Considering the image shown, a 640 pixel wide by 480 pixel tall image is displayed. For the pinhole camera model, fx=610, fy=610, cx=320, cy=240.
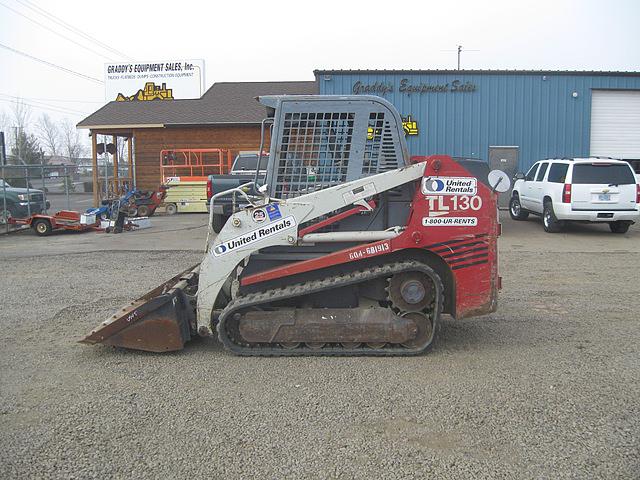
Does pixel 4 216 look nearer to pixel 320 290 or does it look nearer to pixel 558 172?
pixel 320 290

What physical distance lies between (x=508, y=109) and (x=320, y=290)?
1633cm

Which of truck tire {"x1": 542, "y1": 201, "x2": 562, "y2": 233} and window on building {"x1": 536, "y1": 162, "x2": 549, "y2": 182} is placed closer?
truck tire {"x1": 542, "y1": 201, "x2": 562, "y2": 233}

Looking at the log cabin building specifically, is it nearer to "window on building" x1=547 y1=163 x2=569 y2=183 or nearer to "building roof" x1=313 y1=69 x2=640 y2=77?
"building roof" x1=313 y1=69 x2=640 y2=77

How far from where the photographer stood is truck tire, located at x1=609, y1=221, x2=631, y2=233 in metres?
14.7

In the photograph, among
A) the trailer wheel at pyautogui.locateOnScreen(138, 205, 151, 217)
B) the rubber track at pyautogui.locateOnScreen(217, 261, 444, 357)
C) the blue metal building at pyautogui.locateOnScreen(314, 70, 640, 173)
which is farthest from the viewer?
the trailer wheel at pyautogui.locateOnScreen(138, 205, 151, 217)

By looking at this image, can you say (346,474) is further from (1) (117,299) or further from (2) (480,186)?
(1) (117,299)

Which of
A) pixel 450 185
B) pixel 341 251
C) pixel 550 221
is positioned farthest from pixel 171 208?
pixel 450 185

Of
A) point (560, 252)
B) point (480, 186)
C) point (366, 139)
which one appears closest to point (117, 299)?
point (366, 139)

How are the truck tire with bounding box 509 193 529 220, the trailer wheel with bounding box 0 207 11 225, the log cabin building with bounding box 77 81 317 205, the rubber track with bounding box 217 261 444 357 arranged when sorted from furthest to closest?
the log cabin building with bounding box 77 81 317 205, the truck tire with bounding box 509 193 529 220, the trailer wheel with bounding box 0 207 11 225, the rubber track with bounding box 217 261 444 357

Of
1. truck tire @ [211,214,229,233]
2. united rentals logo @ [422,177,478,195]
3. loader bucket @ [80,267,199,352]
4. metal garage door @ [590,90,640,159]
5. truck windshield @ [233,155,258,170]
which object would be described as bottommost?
loader bucket @ [80,267,199,352]

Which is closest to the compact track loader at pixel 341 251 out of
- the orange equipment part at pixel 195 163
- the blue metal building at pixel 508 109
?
the blue metal building at pixel 508 109

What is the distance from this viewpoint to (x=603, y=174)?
14102 mm

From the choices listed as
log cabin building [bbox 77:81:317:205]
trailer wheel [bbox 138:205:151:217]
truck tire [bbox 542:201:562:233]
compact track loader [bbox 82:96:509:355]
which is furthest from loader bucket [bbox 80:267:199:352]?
log cabin building [bbox 77:81:317:205]

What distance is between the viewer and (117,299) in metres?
7.95
